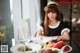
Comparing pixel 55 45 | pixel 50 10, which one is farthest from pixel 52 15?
pixel 55 45

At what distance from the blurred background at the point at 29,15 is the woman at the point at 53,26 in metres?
0.02

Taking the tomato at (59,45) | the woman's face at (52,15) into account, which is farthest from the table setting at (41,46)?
the woman's face at (52,15)

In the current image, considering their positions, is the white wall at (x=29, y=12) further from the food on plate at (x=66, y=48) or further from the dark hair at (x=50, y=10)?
the food on plate at (x=66, y=48)

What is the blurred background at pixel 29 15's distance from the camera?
75 centimetres

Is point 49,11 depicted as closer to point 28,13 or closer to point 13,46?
point 28,13

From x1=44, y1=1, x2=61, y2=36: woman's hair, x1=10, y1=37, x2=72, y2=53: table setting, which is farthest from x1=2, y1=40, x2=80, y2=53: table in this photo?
x1=44, y1=1, x2=61, y2=36: woman's hair

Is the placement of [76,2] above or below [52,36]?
above

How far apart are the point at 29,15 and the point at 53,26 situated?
13cm

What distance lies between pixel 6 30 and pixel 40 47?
7.5 inches

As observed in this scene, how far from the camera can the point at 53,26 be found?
2.49 feet

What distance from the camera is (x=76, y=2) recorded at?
0.75 m

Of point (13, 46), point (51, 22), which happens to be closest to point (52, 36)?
point (51, 22)

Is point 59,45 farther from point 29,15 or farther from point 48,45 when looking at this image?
point 29,15

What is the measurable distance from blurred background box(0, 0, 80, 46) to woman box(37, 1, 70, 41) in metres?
0.02
